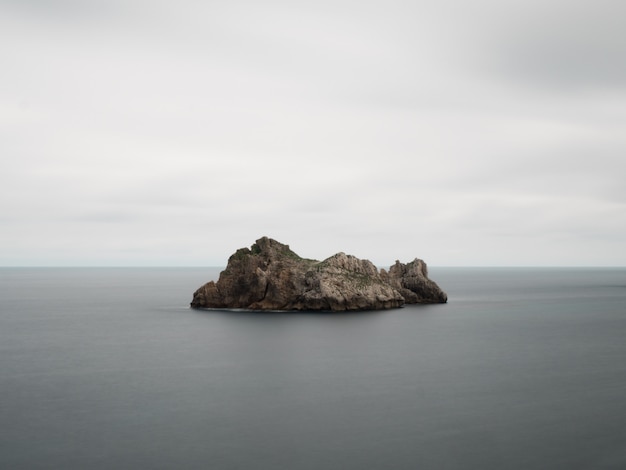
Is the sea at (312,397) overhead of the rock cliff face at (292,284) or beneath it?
beneath

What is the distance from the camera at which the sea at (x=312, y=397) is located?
106ft

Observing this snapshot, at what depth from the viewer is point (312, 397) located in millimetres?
46000

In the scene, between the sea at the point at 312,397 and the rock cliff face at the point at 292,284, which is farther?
the rock cliff face at the point at 292,284

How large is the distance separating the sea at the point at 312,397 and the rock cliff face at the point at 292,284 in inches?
730

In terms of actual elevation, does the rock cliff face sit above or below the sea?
above

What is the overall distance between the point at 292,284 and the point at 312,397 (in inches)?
2567

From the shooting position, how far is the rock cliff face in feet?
359

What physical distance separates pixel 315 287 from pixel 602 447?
77.9m

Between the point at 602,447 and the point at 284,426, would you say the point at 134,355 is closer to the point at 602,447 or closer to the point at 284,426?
the point at 284,426

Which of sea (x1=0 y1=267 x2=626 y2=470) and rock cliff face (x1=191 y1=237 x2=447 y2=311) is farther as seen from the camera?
rock cliff face (x1=191 y1=237 x2=447 y2=311)

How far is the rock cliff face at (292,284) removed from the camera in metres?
109

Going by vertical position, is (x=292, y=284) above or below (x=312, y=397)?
above

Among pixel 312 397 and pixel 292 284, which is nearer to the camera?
pixel 312 397

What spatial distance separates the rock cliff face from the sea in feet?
60.8
